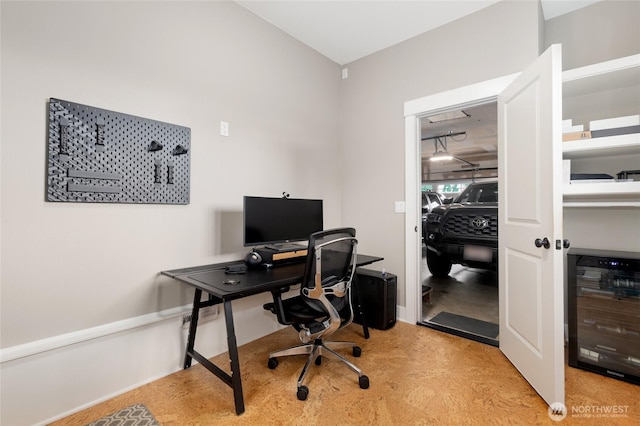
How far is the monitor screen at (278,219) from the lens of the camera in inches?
84.0

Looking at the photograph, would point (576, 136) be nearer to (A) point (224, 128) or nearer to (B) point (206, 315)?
(A) point (224, 128)

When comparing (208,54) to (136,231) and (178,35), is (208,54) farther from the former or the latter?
(136,231)

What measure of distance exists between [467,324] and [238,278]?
7.49 ft

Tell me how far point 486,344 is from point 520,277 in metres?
0.79

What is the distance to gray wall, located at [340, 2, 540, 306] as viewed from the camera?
2.34 metres

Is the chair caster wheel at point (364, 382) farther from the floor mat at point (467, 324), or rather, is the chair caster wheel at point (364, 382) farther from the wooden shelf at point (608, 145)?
the wooden shelf at point (608, 145)

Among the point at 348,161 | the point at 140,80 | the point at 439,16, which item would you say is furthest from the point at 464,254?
the point at 140,80

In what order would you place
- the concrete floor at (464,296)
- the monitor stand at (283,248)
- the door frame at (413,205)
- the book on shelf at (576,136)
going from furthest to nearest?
the concrete floor at (464,296)
the door frame at (413,205)
the monitor stand at (283,248)
the book on shelf at (576,136)

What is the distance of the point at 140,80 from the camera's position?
6.08 feet

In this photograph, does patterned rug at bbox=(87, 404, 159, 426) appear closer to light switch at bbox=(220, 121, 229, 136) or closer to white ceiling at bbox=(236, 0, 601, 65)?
light switch at bbox=(220, 121, 229, 136)

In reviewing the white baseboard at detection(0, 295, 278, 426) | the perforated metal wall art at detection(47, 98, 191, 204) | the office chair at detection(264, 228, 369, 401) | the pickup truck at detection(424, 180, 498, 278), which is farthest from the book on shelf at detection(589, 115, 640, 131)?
the white baseboard at detection(0, 295, 278, 426)

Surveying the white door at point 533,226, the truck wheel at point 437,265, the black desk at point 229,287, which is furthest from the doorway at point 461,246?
the black desk at point 229,287

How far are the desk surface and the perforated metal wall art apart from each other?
518mm

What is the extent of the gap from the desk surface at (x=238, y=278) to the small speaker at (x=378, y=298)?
87cm
